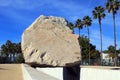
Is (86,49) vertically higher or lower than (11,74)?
higher

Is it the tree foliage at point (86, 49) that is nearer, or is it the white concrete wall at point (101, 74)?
the white concrete wall at point (101, 74)

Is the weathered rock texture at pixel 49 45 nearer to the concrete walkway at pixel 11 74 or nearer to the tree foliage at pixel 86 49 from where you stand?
the concrete walkway at pixel 11 74

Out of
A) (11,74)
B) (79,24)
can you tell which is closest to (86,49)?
(79,24)

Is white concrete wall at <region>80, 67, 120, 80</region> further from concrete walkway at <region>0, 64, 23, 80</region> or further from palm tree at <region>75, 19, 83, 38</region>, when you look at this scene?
palm tree at <region>75, 19, 83, 38</region>

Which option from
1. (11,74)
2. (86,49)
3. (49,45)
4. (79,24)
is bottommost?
(11,74)

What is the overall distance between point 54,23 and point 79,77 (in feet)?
21.9

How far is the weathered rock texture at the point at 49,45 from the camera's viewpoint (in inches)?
1233

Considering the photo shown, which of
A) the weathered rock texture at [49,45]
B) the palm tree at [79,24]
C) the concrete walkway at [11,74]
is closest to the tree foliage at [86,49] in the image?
the palm tree at [79,24]

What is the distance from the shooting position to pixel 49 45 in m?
32.2

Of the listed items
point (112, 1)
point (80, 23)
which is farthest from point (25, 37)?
point (80, 23)

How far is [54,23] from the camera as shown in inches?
1363

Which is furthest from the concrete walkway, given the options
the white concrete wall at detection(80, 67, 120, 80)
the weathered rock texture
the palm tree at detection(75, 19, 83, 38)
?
the palm tree at detection(75, 19, 83, 38)

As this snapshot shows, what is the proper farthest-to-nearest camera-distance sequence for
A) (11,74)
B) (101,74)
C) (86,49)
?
(86,49) < (11,74) < (101,74)

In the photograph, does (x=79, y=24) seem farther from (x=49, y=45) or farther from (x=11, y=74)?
(x=11, y=74)
